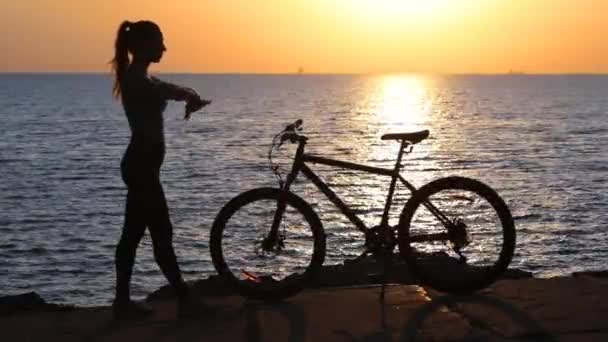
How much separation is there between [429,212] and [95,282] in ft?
67.5

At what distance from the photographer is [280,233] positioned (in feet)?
24.3

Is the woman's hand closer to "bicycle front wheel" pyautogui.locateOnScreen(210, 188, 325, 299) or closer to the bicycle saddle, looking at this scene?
"bicycle front wheel" pyautogui.locateOnScreen(210, 188, 325, 299)

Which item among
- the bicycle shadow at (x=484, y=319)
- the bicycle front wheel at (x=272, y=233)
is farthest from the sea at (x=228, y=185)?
the bicycle shadow at (x=484, y=319)

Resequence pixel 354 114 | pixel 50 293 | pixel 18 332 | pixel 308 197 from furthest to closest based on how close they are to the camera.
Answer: pixel 354 114 → pixel 308 197 → pixel 50 293 → pixel 18 332

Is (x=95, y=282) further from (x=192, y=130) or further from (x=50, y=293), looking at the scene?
(x=192, y=130)

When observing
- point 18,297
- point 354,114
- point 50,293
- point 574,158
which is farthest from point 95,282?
point 354,114

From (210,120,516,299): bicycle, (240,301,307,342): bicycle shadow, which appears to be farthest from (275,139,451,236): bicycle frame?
(240,301,307,342): bicycle shadow

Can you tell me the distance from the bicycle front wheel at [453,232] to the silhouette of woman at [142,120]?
6.56ft

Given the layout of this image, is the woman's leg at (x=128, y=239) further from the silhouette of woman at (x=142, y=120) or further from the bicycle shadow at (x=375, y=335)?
the bicycle shadow at (x=375, y=335)

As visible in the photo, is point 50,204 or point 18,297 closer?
point 18,297

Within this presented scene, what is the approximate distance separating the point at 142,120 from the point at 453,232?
9.09 feet

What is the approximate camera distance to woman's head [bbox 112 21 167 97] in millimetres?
6520

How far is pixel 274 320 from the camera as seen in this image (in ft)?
21.6

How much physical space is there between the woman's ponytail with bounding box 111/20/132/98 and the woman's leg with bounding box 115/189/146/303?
0.84 metres
